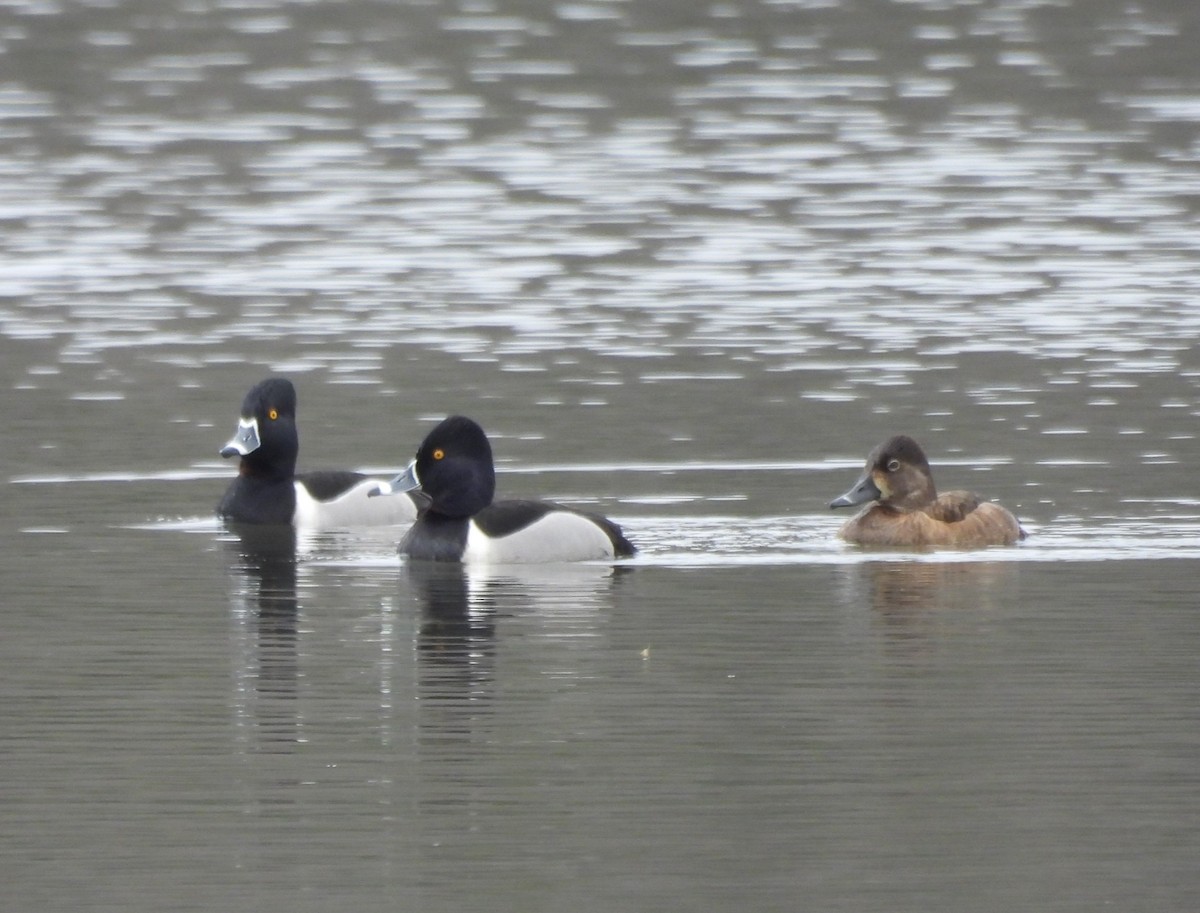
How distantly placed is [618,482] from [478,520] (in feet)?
6.08

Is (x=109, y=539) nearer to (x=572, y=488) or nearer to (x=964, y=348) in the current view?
(x=572, y=488)

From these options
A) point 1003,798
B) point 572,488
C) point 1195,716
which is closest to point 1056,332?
point 572,488

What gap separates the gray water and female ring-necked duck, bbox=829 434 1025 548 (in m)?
0.16

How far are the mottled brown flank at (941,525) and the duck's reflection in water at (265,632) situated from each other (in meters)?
3.09

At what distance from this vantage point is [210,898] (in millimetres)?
8523

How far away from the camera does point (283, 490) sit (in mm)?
17156

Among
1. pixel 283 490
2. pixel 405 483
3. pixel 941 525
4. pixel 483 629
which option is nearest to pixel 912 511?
pixel 941 525

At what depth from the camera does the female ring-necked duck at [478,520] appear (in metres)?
14.8

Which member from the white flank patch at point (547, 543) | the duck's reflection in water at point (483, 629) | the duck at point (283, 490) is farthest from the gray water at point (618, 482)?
the duck at point (283, 490)

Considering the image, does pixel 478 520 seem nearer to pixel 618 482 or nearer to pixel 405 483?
pixel 405 483

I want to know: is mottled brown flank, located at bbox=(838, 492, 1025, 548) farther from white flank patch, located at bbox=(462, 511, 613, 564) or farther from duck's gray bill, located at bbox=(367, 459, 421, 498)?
duck's gray bill, located at bbox=(367, 459, 421, 498)

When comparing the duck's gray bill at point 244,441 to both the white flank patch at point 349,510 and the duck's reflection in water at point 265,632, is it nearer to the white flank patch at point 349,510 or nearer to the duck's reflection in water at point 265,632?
the white flank patch at point 349,510

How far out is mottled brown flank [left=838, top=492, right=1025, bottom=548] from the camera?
14.9 m

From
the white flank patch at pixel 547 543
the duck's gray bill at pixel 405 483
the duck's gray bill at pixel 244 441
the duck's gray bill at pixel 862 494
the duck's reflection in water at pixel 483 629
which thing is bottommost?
the duck's reflection in water at pixel 483 629
